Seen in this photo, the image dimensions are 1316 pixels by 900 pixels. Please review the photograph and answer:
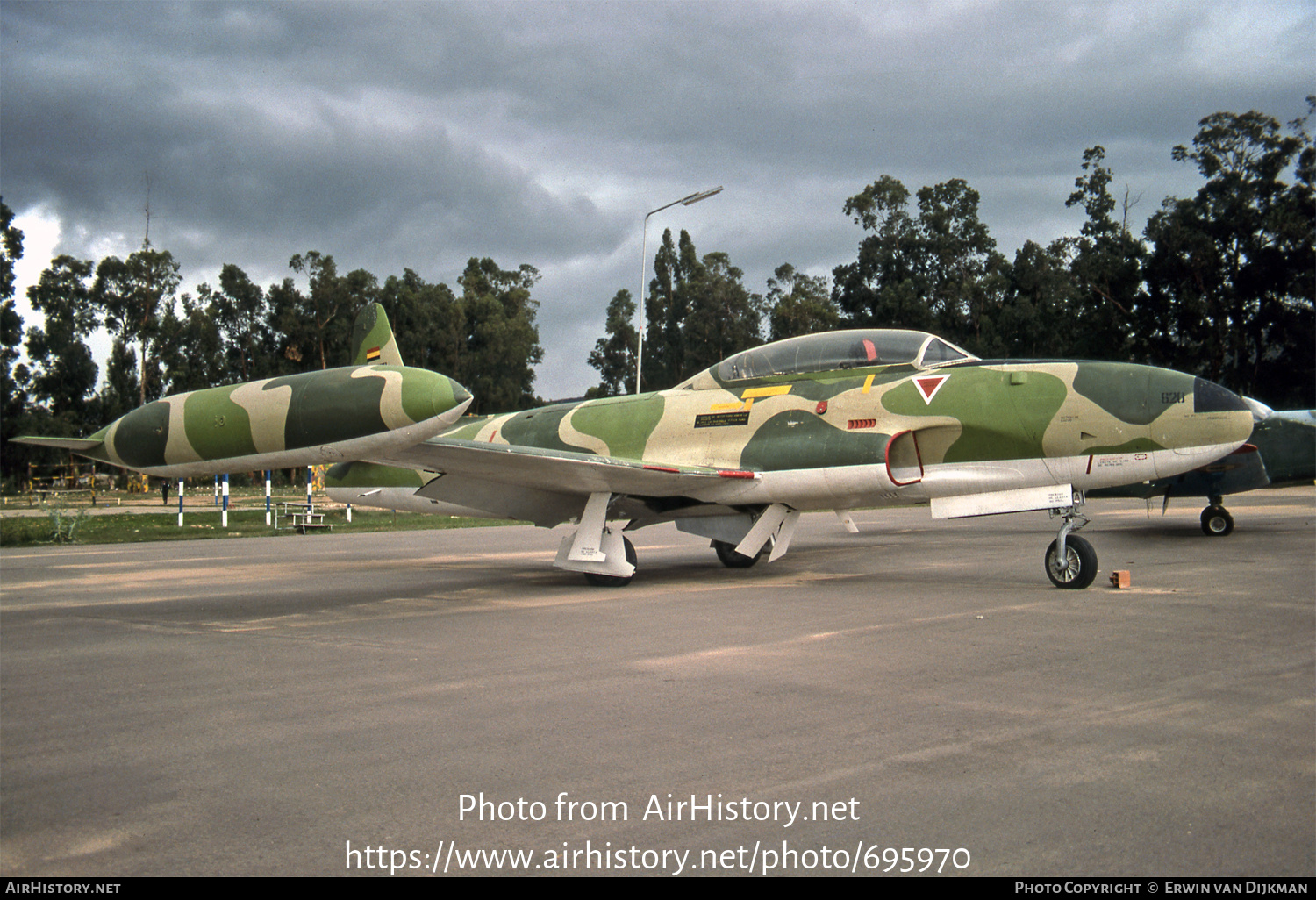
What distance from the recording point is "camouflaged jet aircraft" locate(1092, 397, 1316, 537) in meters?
15.5

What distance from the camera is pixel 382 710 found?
475cm

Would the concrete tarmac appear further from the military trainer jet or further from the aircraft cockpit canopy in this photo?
the aircraft cockpit canopy

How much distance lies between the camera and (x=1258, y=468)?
15.5 meters

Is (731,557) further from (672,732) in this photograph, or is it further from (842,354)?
(672,732)

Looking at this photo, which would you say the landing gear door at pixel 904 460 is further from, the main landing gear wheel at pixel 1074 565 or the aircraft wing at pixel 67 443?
the aircraft wing at pixel 67 443

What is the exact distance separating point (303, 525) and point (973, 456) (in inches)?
670

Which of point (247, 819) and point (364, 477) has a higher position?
point (364, 477)

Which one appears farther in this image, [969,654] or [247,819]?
[969,654]

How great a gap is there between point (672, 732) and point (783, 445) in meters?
6.45

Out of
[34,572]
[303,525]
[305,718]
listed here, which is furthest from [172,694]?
[303,525]

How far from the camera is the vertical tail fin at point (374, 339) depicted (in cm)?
1211

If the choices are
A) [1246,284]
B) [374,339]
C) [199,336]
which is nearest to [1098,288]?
[1246,284]

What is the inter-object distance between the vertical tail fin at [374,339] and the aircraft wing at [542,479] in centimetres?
227

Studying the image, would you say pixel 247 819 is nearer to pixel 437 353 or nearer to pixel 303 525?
pixel 303 525
